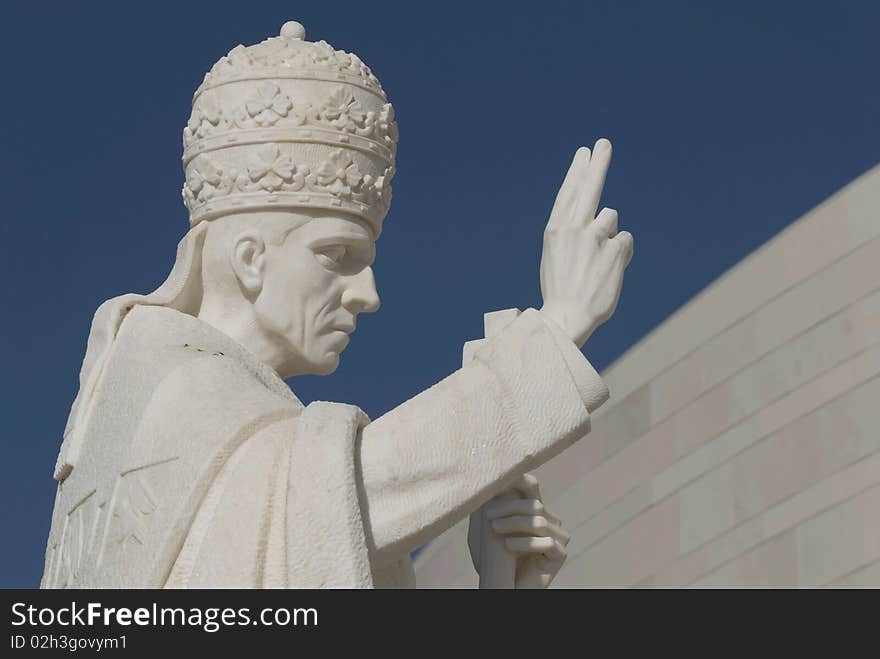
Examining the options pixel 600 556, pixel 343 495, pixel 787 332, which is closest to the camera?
pixel 343 495

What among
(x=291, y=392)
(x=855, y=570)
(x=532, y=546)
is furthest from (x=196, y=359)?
(x=855, y=570)

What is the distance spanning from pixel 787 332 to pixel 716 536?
2112 mm

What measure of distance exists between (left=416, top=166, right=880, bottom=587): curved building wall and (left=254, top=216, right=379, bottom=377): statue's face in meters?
14.7

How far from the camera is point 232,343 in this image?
6246 millimetres

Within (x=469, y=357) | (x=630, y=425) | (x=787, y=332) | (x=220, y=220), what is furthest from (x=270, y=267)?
(x=630, y=425)

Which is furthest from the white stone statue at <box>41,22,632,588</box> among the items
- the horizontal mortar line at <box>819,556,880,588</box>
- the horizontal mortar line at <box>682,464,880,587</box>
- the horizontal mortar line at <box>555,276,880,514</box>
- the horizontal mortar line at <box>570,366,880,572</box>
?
the horizontal mortar line at <box>555,276,880,514</box>

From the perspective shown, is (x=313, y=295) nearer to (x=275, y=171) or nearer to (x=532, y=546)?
(x=275, y=171)

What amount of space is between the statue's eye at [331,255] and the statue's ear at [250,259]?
16 cm

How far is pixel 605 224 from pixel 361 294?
746 mm

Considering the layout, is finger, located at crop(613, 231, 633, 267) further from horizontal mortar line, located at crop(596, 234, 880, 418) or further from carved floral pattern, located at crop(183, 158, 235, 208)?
horizontal mortar line, located at crop(596, 234, 880, 418)

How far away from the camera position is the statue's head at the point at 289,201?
6.34 meters

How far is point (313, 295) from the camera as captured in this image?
20.9 ft

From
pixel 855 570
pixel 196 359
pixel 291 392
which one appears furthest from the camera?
pixel 855 570
